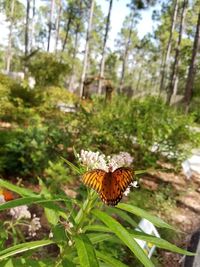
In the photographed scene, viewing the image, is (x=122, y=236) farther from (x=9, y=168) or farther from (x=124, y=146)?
(x=124, y=146)

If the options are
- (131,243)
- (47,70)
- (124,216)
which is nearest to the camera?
(131,243)

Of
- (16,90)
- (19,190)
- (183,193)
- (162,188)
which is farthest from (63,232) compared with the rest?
(16,90)

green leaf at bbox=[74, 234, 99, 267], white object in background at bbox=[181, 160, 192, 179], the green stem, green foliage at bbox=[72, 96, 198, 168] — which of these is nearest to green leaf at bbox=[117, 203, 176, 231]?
the green stem

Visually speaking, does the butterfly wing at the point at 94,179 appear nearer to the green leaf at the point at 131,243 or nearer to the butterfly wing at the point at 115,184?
the butterfly wing at the point at 115,184

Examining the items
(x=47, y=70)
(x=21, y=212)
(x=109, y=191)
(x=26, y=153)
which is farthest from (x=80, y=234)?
(x=47, y=70)

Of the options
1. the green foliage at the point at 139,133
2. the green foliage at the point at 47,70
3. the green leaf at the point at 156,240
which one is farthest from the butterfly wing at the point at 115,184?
the green foliage at the point at 47,70

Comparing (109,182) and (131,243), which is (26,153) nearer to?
(109,182)

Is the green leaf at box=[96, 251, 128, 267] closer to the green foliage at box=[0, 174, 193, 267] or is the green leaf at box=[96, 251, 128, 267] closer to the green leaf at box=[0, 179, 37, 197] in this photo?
the green foliage at box=[0, 174, 193, 267]
